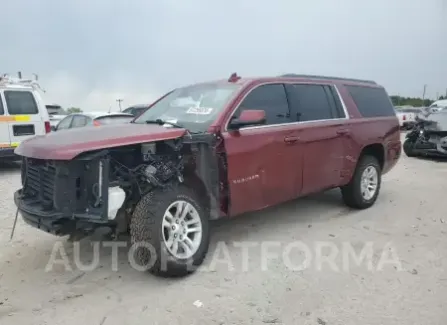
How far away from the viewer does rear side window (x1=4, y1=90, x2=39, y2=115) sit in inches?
372

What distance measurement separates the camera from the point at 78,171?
11.3 ft

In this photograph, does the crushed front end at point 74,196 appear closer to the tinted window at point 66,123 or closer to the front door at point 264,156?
the front door at point 264,156

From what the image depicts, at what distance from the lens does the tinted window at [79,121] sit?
448 inches

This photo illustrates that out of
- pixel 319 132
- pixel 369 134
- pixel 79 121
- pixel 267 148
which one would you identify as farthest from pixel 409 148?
pixel 79 121

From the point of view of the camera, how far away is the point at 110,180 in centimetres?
355

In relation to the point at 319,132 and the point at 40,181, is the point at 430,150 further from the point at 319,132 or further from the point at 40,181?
the point at 40,181

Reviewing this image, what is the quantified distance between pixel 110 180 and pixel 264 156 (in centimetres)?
170

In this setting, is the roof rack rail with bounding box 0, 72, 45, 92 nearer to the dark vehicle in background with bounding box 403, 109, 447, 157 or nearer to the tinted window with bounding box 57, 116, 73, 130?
the tinted window with bounding box 57, 116, 73, 130

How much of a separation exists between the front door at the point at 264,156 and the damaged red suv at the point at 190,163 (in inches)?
0.5

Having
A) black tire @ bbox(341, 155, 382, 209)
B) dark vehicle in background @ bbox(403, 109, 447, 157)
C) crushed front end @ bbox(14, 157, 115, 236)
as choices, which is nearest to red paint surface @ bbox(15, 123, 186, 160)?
crushed front end @ bbox(14, 157, 115, 236)

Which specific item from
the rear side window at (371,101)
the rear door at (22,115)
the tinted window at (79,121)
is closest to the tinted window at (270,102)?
the rear side window at (371,101)

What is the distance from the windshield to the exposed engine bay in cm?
35

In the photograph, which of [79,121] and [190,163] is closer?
[190,163]

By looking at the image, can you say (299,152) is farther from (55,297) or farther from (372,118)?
(55,297)
